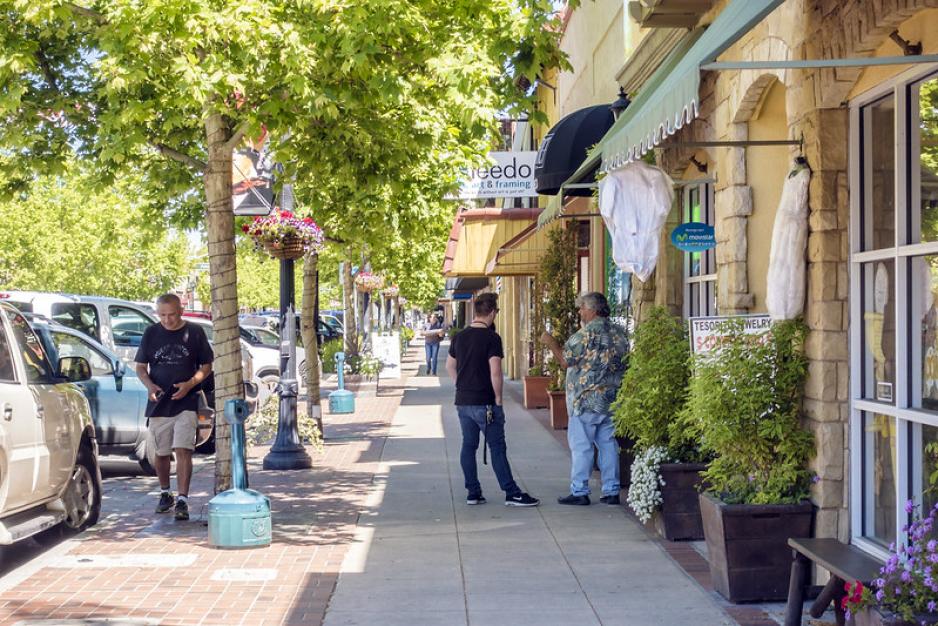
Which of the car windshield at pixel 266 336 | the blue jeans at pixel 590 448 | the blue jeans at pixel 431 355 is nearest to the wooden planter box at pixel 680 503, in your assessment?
the blue jeans at pixel 590 448

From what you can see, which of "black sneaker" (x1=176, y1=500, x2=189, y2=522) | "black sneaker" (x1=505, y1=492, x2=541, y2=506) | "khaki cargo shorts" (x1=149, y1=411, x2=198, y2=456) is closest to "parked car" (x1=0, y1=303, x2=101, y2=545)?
"khaki cargo shorts" (x1=149, y1=411, x2=198, y2=456)

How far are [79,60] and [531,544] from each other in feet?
18.1

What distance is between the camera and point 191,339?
10406mm

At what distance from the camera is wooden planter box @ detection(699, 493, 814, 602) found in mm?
6910

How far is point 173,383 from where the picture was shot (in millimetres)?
10227

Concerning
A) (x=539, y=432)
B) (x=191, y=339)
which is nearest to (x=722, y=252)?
(x=191, y=339)

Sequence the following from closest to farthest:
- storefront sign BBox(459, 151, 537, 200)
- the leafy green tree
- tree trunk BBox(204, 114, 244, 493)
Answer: tree trunk BBox(204, 114, 244, 493), storefront sign BBox(459, 151, 537, 200), the leafy green tree

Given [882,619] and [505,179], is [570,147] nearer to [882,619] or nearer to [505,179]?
[505,179]

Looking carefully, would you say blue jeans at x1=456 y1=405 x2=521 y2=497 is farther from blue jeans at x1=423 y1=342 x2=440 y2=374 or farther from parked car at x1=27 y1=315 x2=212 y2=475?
blue jeans at x1=423 y1=342 x2=440 y2=374

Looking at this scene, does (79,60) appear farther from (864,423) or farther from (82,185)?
(864,423)

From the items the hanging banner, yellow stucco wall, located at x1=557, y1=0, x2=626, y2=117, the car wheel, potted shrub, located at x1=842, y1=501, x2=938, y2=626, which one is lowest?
the car wheel

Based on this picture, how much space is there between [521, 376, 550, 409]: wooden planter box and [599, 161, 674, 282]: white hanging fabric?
12.4 metres

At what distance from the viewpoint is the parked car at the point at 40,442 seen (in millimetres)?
8023

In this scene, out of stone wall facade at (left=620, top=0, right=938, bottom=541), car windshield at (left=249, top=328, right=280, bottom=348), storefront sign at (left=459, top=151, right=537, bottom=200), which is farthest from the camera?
car windshield at (left=249, top=328, right=280, bottom=348)
